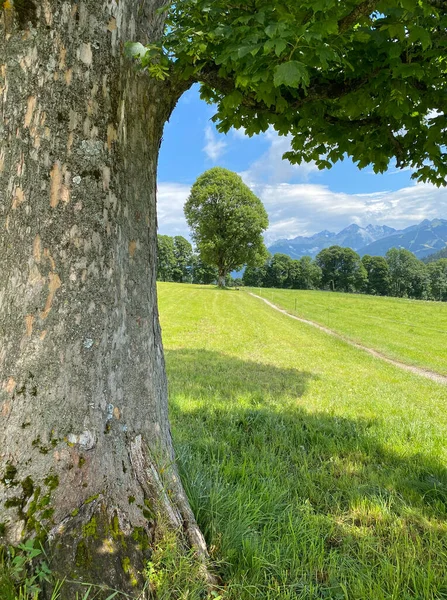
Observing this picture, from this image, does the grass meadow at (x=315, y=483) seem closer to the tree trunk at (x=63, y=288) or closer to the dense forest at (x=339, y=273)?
the tree trunk at (x=63, y=288)

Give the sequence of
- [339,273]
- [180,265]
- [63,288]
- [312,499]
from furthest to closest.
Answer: [339,273]
[180,265]
[312,499]
[63,288]

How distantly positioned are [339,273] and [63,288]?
97.4 m

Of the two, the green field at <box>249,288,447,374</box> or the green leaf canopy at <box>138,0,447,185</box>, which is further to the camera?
the green field at <box>249,288,447,374</box>

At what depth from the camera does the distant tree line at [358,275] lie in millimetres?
87938

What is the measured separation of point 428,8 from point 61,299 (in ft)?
9.34

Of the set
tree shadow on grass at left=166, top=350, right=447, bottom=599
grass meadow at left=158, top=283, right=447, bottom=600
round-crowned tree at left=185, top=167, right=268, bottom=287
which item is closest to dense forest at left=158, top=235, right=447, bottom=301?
round-crowned tree at left=185, top=167, right=268, bottom=287

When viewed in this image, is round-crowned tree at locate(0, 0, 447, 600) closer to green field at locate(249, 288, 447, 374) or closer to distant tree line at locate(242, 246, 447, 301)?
green field at locate(249, 288, 447, 374)

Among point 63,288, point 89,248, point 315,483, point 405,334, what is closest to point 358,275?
point 405,334

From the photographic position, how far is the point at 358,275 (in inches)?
3575

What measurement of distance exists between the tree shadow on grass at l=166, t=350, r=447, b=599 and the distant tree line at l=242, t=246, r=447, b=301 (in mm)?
84309

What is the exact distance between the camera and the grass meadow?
213 centimetres

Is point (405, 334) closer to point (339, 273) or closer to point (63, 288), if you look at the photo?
point (63, 288)

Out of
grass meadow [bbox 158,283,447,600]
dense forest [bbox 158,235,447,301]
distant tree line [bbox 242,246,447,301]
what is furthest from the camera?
distant tree line [bbox 242,246,447,301]

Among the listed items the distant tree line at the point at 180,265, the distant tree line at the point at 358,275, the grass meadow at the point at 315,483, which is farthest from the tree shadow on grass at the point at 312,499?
the distant tree line at the point at 358,275
